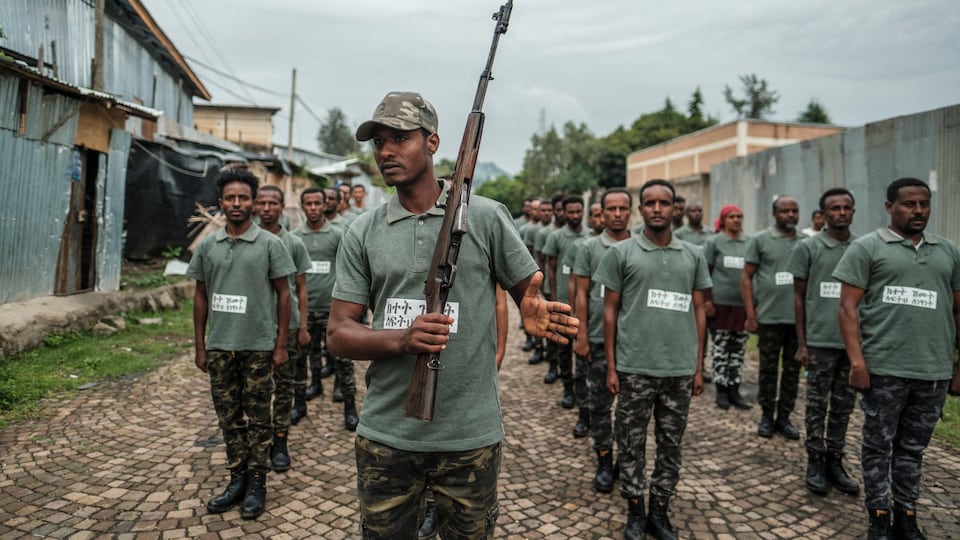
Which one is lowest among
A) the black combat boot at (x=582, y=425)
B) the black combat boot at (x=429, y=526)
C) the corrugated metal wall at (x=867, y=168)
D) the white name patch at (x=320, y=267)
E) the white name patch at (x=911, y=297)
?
the black combat boot at (x=429, y=526)

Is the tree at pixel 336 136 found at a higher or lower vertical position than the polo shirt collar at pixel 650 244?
higher

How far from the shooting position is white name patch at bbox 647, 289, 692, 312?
12.6 feet

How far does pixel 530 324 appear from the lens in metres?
2.03

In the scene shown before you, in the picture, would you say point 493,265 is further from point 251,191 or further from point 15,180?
point 15,180

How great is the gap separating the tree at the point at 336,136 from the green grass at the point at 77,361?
66856 mm

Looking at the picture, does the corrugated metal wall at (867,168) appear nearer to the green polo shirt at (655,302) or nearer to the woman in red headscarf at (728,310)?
the woman in red headscarf at (728,310)

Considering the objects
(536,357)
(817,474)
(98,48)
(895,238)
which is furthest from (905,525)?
(98,48)

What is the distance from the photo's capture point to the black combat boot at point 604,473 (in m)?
4.50

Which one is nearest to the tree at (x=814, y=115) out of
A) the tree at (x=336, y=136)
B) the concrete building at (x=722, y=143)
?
the concrete building at (x=722, y=143)

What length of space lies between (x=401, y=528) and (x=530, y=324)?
0.98m

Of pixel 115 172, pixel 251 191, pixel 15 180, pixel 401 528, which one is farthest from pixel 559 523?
pixel 115 172

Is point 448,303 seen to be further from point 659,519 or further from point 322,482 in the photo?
point 322,482

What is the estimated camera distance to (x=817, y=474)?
4543 mm

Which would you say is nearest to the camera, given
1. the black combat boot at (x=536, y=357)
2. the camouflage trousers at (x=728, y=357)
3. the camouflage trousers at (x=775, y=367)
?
the camouflage trousers at (x=775, y=367)
